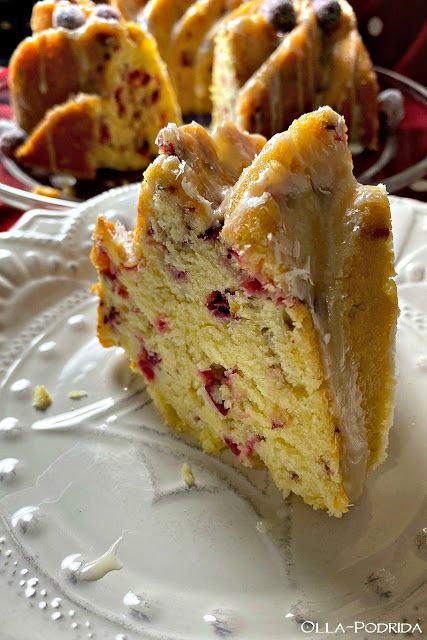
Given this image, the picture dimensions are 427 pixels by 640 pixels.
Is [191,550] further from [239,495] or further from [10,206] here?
[10,206]

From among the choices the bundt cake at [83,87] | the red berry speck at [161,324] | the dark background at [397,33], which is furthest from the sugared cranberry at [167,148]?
the dark background at [397,33]

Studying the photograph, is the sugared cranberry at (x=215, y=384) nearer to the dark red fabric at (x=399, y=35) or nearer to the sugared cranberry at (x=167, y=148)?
the sugared cranberry at (x=167, y=148)

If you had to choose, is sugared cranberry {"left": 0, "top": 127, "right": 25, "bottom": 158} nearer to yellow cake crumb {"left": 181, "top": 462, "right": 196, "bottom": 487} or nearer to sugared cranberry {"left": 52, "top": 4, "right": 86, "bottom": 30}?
sugared cranberry {"left": 52, "top": 4, "right": 86, "bottom": 30}

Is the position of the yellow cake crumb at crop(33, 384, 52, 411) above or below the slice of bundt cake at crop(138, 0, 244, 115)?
below

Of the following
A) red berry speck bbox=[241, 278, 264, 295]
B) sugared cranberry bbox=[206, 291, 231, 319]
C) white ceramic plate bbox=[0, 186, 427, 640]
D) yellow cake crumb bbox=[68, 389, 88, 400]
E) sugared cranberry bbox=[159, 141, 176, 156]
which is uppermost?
sugared cranberry bbox=[159, 141, 176, 156]

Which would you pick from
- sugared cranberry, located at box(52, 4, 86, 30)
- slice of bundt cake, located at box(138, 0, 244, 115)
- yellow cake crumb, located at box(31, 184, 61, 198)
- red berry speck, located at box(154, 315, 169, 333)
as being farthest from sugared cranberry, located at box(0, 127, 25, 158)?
red berry speck, located at box(154, 315, 169, 333)

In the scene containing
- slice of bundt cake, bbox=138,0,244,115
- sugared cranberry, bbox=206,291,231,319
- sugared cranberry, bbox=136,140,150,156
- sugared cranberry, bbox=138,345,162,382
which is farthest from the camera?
slice of bundt cake, bbox=138,0,244,115
